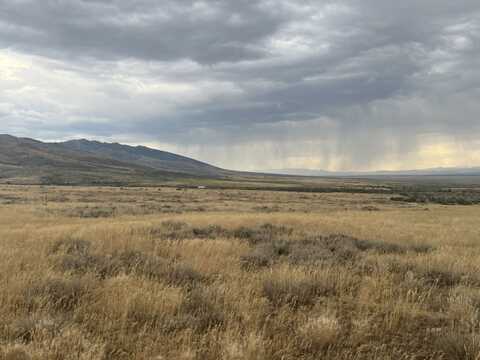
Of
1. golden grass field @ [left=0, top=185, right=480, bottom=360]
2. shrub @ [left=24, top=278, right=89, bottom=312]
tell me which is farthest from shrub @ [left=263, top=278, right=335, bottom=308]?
shrub @ [left=24, top=278, right=89, bottom=312]

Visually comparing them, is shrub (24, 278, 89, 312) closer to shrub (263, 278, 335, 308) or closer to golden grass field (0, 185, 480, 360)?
golden grass field (0, 185, 480, 360)

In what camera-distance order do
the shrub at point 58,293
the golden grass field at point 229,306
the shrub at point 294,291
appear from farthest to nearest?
1. the shrub at point 294,291
2. the shrub at point 58,293
3. the golden grass field at point 229,306

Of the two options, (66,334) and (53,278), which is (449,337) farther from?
A: (53,278)

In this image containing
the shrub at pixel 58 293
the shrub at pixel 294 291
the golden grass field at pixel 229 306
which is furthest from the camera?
the shrub at pixel 294 291

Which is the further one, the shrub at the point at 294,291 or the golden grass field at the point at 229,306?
the shrub at the point at 294,291

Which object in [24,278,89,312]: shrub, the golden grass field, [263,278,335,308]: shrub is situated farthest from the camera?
[263,278,335,308]: shrub

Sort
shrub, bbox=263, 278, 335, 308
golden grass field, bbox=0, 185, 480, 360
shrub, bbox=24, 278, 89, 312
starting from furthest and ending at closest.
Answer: shrub, bbox=263, 278, 335, 308 < shrub, bbox=24, 278, 89, 312 < golden grass field, bbox=0, 185, 480, 360

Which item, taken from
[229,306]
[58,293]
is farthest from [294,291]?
[58,293]

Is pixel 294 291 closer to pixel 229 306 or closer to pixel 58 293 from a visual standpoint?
pixel 229 306

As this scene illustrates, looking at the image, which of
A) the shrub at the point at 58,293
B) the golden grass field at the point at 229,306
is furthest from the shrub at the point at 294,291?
the shrub at the point at 58,293

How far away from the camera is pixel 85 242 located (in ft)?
30.9

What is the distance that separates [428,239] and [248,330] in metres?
11.7

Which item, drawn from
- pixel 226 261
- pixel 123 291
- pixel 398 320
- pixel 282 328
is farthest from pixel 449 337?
pixel 226 261

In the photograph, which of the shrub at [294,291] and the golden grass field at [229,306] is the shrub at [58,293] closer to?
the golden grass field at [229,306]
